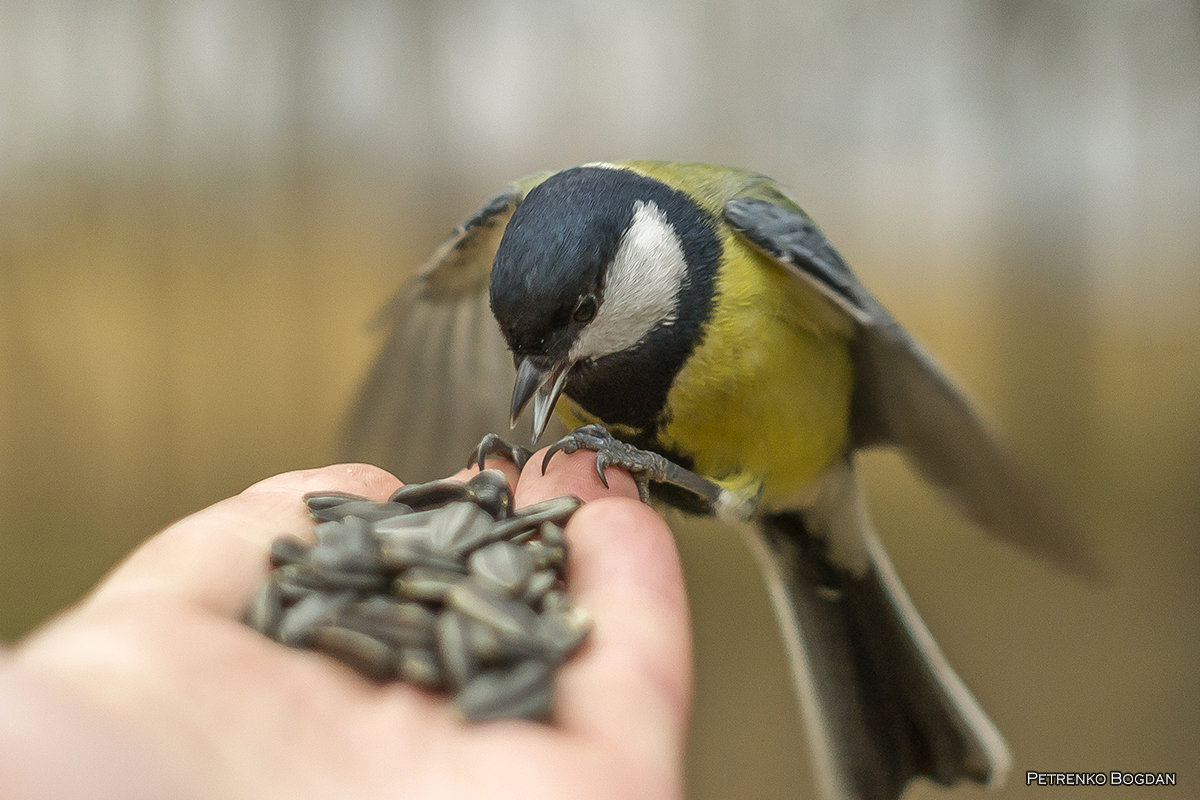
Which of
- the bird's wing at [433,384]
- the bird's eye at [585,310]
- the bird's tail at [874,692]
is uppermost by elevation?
the bird's eye at [585,310]

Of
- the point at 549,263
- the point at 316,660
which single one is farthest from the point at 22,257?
the point at 316,660

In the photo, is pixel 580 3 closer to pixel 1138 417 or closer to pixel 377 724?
pixel 1138 417

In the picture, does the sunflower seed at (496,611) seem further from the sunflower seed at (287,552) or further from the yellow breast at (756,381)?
the yellow breast at (756,381)

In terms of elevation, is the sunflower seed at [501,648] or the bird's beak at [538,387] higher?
the bird's beak at [538,387]

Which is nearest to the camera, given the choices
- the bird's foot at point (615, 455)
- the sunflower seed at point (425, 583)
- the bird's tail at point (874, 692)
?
the sunflower seed at point (425, 583)

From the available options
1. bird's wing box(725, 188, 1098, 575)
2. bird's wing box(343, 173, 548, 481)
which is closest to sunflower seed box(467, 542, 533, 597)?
bird's wing box(725, 188, 1098, 575)

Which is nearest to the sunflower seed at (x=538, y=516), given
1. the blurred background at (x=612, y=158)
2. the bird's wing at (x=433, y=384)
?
the bird's wing at (x=433, y=384)
